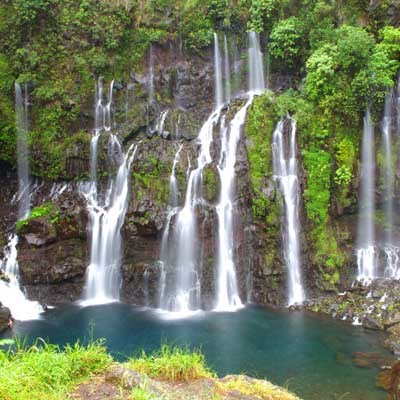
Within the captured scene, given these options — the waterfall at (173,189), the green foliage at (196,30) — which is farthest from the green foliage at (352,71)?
the waterfall at (173,189)

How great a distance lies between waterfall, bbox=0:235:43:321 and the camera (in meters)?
14.2

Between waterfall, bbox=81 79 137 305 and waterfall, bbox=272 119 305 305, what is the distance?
Answer: 205 inches

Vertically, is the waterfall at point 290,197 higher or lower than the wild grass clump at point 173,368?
higher

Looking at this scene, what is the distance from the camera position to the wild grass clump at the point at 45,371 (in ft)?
13.6

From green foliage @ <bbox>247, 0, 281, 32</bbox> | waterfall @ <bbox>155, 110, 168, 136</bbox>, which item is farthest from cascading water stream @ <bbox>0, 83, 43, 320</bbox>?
green foliage @ <bbox>247, 0, 281, 32</bbox>

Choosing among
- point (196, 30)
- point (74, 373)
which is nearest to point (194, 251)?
point (196, 30)

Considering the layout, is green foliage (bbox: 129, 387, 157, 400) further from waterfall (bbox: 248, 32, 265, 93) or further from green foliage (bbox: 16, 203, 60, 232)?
waterfall (bbox: 248, 32, 265, 93)

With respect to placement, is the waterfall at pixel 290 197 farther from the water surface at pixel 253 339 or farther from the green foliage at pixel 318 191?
the water surface at pixel 253 339

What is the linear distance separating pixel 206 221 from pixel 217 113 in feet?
15.1

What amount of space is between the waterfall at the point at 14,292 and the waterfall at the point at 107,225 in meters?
1.71

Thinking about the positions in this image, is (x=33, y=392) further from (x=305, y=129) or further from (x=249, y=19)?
(x=249, y=19)

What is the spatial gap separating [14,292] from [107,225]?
3.65 metres

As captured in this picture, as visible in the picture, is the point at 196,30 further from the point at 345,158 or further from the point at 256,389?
the point at 256,389

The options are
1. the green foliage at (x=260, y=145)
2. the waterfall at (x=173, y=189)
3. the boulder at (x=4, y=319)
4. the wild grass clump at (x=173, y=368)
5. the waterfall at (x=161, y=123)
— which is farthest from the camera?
the waterfall at (x=161, y=123)
